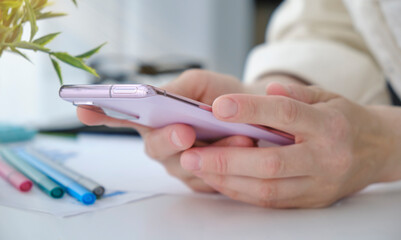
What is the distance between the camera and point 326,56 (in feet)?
2.03

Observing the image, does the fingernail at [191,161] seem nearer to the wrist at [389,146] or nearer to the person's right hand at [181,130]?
the person's right hand at [181,130]

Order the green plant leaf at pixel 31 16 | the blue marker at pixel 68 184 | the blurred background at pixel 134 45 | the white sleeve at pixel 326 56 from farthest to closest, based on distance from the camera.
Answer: the blurred background at pixel 134 45, the white sleeve at pixel 326 56, the blue marker at pixel 68 184, the green plant leaf at pixel 31 16

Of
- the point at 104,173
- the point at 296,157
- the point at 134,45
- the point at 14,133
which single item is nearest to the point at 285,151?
the point at 296,157

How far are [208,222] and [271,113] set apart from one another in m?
0.09

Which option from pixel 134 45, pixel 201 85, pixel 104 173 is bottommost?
pixel 134 45

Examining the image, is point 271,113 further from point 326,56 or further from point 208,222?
point 326,56

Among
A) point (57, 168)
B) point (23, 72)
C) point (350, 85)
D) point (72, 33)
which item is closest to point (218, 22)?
point (72, 33)

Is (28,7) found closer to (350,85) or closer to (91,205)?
(91,205)

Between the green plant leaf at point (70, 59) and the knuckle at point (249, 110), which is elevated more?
the green plant leaf at point (70, 59)

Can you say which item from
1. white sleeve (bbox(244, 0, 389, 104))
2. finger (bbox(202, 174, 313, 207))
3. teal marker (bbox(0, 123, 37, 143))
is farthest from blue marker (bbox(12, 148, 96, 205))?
white sleeve (bbox(244, 0, 389, 104))

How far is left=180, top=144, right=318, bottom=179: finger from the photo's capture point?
0.29 m

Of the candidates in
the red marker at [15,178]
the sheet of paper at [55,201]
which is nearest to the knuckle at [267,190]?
the sheet of paper at [55,201]

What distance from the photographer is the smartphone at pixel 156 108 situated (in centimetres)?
23

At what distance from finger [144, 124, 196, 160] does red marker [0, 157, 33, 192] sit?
4.5 inches
